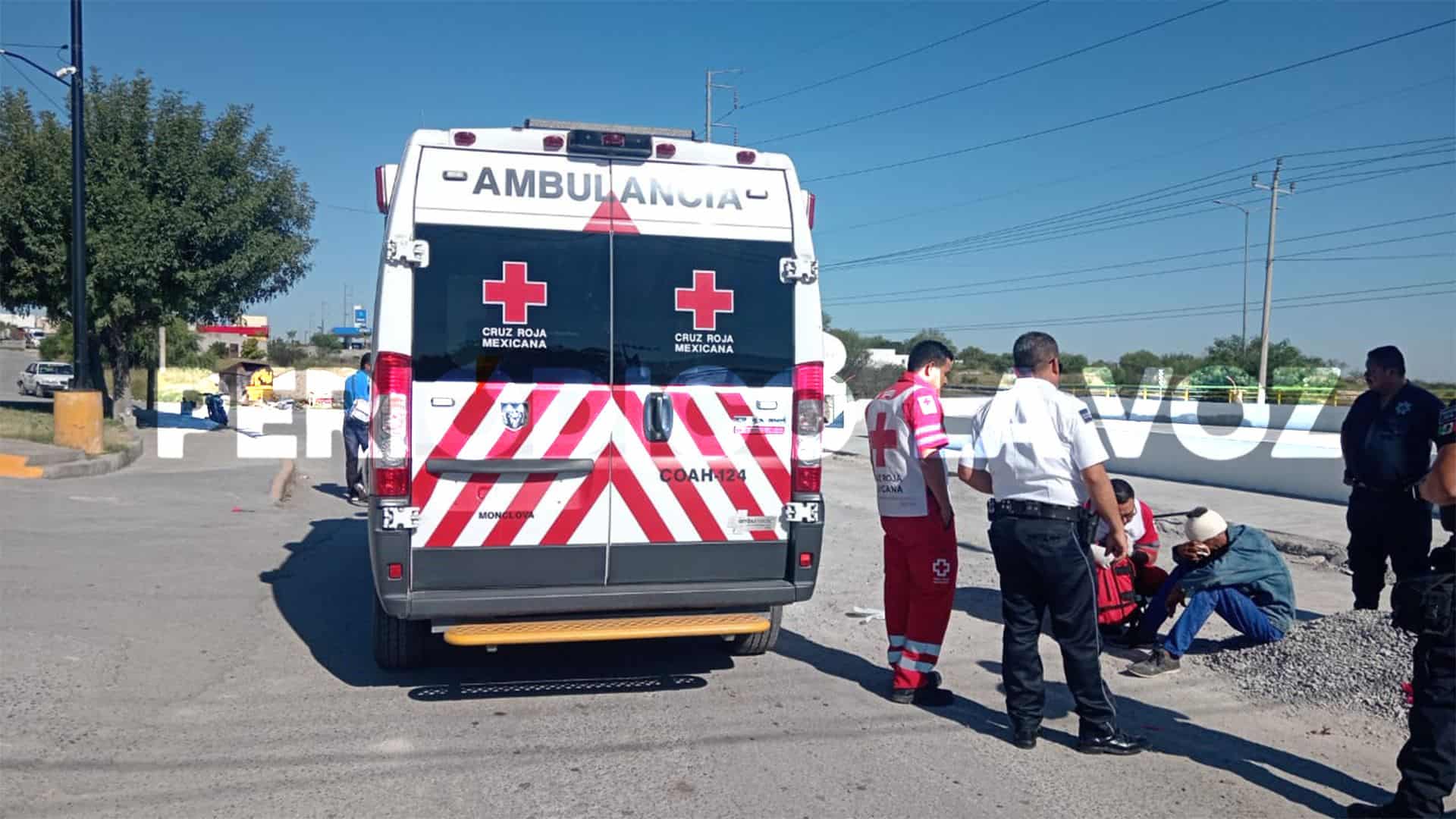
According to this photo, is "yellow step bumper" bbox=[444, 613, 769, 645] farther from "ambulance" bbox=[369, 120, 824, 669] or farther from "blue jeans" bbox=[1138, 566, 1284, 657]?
"blue jeans" bbox=[1138, 566, 1284, 657]

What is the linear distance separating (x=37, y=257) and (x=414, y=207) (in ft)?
70.5

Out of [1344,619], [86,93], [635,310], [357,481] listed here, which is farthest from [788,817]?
[86,93]

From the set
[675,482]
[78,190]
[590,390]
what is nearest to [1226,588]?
[675,482]

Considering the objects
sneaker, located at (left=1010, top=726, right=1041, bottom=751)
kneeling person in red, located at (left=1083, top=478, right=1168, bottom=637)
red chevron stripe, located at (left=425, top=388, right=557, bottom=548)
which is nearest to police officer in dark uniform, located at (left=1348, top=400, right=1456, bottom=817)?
sneaker, located at (left=1010, top=726, right=1041, bottom=751)

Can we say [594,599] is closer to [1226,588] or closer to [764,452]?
[764,452]

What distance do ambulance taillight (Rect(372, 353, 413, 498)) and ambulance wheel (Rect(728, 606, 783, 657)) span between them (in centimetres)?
239

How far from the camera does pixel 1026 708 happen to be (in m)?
5.20

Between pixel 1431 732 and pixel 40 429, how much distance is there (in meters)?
22.5

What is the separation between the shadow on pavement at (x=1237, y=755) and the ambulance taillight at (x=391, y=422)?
3551 mm

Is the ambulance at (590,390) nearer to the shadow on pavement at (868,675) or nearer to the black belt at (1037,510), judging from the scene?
the shadow on pavement at (868,675)

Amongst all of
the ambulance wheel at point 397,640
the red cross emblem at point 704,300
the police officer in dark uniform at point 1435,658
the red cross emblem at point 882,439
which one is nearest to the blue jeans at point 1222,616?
the red cross emblem at point 882,439

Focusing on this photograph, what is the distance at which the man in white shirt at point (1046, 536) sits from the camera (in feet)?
16.6

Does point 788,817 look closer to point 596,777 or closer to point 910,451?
point 596,777

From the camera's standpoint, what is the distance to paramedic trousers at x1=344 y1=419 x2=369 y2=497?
13.6 meters
